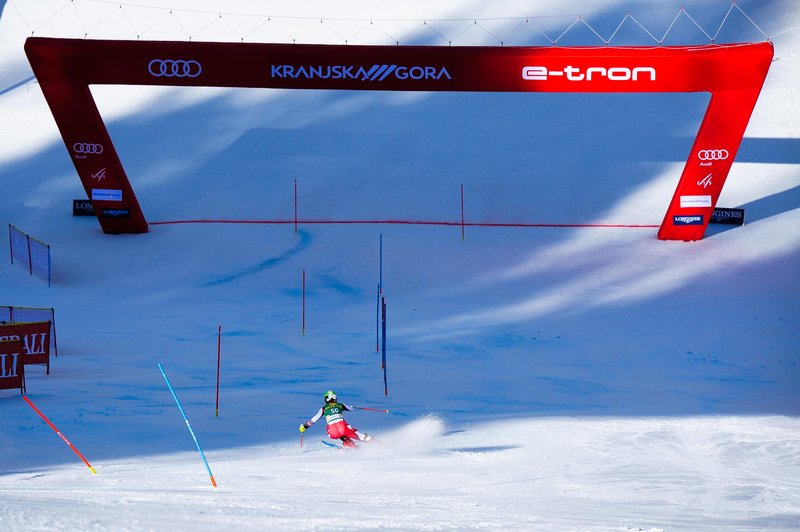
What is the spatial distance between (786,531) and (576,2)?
23.0m

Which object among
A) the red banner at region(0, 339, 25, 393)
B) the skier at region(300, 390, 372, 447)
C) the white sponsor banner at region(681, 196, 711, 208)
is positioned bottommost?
the skier at region(300, 390, 372, 447)

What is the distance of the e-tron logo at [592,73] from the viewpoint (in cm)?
1781

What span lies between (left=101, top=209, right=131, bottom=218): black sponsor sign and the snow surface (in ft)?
1.59

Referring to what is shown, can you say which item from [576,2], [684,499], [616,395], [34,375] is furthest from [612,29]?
[684,499]

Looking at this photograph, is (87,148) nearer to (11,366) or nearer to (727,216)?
(11,366)

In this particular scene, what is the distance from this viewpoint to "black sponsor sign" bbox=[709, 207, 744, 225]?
66.6 ft

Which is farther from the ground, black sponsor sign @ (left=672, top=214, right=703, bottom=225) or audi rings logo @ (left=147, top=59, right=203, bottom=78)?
audi rings logo @ (left=147, top=59, right=203, bottom=78)

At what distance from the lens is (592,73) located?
702 inches

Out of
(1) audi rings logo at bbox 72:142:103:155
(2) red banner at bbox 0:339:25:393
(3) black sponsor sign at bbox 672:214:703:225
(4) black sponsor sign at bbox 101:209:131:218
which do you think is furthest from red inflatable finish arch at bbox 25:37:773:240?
(2) red banner at bbox 0:339:25:393

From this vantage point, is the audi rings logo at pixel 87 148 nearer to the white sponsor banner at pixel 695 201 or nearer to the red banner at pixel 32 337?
the red banner at pixel 32 337

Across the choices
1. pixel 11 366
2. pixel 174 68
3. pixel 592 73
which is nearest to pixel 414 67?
pixel 592 73

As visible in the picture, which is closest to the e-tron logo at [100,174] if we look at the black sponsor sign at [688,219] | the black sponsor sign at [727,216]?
the black sponsor sign at [688,219]

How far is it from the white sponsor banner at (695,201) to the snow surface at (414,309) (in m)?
0.87

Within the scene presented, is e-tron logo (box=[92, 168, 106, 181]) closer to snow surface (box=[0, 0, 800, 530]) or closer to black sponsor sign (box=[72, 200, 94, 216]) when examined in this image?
snow surface (box=[0, 0, 800, 530])
